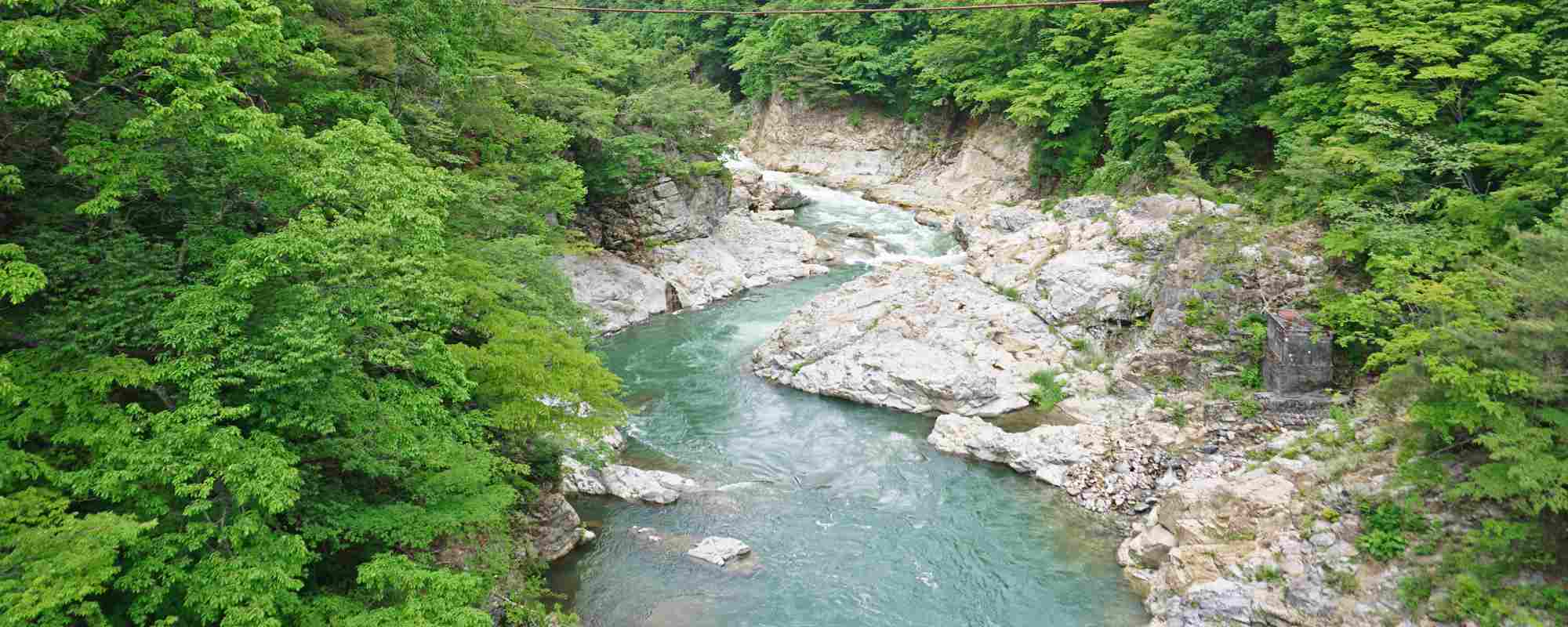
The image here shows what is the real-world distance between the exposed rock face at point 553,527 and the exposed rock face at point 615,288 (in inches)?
419

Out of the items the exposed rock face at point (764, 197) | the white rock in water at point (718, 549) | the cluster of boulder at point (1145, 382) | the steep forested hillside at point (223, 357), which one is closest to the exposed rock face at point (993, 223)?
the cluster of boulder at point (1145, 382)

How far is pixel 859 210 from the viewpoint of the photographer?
37781 millimetres

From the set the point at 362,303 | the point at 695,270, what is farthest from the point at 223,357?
the point at 695,270

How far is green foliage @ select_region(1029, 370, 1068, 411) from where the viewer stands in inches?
728

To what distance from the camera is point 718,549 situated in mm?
13328

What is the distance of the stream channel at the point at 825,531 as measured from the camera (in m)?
12.1

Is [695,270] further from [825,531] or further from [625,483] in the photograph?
[825,531]

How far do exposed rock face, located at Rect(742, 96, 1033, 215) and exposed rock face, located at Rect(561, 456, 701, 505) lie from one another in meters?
23.9

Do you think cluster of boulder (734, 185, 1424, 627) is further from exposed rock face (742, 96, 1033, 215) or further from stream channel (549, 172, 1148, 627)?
exposed rock face (742, 96, 1033, 215)

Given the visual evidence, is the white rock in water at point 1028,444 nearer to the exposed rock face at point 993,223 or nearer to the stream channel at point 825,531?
the stream channel at point 825,531

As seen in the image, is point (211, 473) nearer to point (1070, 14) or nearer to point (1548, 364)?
point (1548, 364)

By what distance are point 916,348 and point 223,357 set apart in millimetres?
15255

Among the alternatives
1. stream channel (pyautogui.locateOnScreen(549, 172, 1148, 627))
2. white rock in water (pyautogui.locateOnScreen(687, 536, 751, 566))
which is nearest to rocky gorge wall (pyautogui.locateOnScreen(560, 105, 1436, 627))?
stream channel (pyautogui.locateOnScreen(549, 172, 1148, 627))

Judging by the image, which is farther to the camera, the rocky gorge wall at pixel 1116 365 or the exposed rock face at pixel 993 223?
the exposed rock face at pixel 993 223
